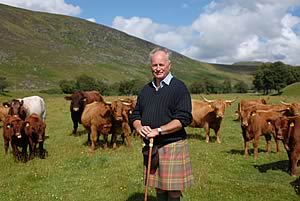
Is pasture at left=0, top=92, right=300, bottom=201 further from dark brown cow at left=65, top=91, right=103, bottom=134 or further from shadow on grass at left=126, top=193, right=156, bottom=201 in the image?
dark brown cow at left=65, top=91, right=103, bottom=134

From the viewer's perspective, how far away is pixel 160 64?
604 cm

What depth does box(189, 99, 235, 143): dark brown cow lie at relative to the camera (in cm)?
1789

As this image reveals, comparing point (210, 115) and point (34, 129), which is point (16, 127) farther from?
point (210, 115)

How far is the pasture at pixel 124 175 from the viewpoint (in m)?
9.55

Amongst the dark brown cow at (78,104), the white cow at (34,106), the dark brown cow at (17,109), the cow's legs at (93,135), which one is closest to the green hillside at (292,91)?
the dark brown cow at (78,104)

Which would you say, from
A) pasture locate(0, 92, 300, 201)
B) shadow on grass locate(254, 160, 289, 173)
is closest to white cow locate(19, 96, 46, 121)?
pasture locate(0, 92, 300, 201)

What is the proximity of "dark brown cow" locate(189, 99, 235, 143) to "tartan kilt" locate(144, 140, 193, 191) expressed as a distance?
38.1ft

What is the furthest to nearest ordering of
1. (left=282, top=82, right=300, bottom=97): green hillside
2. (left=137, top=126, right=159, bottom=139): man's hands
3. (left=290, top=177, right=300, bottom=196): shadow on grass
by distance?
(left=282, top=82, right=300, bottom=97): green hillside, (left=290, top=177, right=300, bottom=196): shadow on grass, (left=137, top=126, right=159, bottom=139): man's hands

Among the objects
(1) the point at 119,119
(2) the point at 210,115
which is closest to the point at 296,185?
(1) the point at 119,119

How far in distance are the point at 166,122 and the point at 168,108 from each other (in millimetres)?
217

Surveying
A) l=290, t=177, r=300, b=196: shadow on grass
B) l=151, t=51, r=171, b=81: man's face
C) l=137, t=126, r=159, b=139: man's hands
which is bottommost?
l=290, t=177, r=300, b=196: shadow on grass

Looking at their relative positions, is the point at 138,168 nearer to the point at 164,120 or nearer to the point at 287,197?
the point at 287,197

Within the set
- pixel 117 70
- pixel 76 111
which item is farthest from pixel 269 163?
pixel 117 70

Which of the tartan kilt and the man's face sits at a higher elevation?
the man's face
